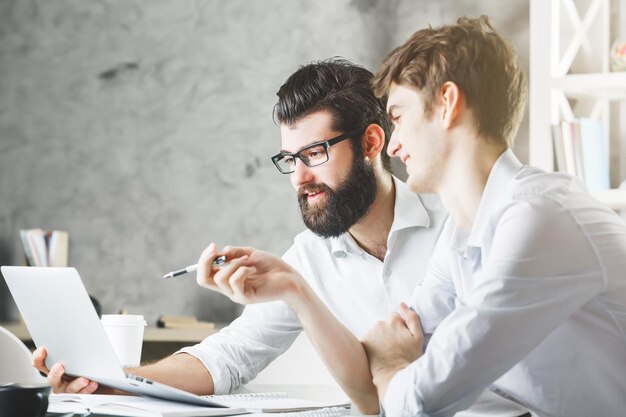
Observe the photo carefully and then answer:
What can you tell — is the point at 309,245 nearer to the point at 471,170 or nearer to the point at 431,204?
the point at 431,204

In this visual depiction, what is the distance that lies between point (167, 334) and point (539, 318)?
2.41 metres

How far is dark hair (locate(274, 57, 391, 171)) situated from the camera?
87.8 inches

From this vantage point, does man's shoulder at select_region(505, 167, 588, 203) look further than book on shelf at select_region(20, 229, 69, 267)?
No

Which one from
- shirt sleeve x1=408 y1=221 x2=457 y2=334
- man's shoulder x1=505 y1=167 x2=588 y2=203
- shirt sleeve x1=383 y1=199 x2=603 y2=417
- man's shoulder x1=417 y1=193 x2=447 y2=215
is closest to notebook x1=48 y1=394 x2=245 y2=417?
shirt sleeve x1=383 y1=199 x2=603 y2=417

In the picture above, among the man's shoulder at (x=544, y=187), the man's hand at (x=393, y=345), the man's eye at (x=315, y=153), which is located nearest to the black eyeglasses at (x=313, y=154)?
the man's eye at (x=315, y=153)

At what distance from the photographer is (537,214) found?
1.22 metres

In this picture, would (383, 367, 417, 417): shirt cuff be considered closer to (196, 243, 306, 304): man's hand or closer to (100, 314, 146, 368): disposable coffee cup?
(196, 243, 306, 304): man's hand

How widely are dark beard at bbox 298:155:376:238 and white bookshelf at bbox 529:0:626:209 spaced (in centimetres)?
94

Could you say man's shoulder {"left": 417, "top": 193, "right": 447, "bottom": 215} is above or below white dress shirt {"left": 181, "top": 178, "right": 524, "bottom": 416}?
above

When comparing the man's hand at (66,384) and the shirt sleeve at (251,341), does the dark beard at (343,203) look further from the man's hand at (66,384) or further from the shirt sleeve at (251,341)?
the man's hand at (66,384)

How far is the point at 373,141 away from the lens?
7.58 feet

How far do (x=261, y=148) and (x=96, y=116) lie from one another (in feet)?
2.53

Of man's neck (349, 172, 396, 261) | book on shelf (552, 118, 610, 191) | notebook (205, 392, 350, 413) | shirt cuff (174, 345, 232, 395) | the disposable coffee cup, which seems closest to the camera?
notebook (205, 392, 350, 413)

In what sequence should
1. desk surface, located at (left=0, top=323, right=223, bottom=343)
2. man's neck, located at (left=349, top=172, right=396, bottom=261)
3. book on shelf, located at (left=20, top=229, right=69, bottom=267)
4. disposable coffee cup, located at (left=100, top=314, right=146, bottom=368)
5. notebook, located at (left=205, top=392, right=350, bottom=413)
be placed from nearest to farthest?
notebook, located at (left=205, top=392, right=350, bottom=413) < disposable coffee cup, located at (left=100, top=314, right=146, bottom=368) < man's neck, located at (left=349, top=172, right=396, bottom=261) < desk surface, located at (left=0, top=323, right=223, bottom=343) < book on shelf, located at (left=20, top=229, right=69, bottom=267)
